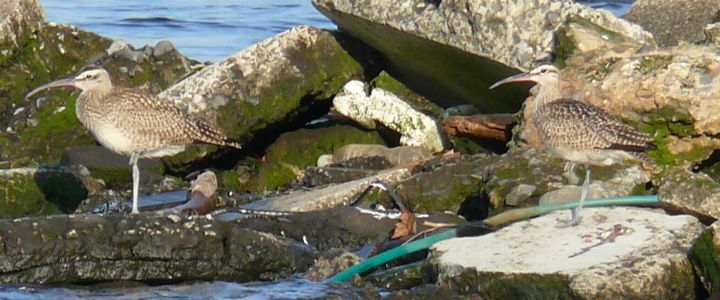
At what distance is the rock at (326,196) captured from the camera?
10086mm

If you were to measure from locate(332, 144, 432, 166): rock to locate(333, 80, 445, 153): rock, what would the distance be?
0.43ft

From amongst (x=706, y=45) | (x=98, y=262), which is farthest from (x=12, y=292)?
(x=706, y=45)

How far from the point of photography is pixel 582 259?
7.54m

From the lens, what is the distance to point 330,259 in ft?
27.8

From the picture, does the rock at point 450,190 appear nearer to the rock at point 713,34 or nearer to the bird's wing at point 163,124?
the bird's wing at point 163,124

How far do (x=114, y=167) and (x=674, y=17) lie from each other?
19.4 ft

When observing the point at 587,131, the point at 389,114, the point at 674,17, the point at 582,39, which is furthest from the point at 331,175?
the point at 674,17

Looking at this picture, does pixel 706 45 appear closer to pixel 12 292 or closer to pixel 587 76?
pixel 587 76

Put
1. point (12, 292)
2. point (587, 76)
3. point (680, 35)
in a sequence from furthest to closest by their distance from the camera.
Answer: point (680, 35)
point (587, 76)
point (12, 292)

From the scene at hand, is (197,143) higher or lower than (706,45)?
lower

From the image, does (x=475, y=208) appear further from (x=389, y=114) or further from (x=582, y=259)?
(x=582, y=259)

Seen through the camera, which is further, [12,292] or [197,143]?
[197,143]

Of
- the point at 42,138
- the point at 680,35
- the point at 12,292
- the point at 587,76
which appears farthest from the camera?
the point at 680,35

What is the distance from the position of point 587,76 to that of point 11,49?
4.64 meters
